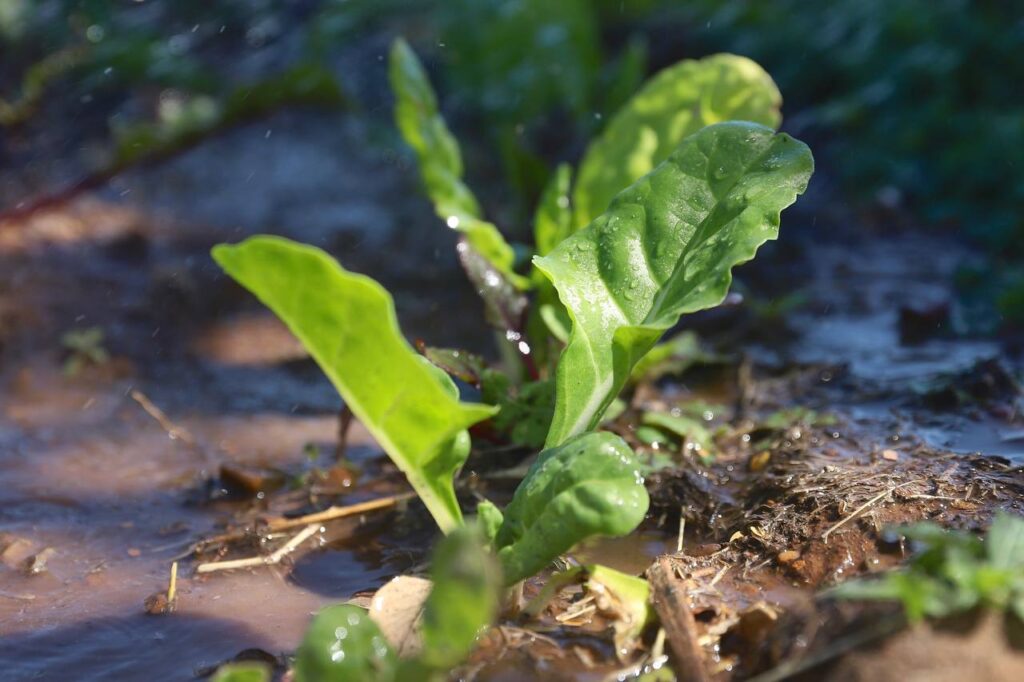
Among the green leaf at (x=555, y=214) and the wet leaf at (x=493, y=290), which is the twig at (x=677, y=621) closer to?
the wet leaf at (x=493, y=290)

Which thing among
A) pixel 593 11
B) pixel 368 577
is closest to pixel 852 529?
pixel 368 577

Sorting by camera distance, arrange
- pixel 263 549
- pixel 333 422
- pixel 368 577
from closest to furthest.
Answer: pixel 368 577
pixel 263 549
pixel 333 422

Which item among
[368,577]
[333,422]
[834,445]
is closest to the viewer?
[368,577]

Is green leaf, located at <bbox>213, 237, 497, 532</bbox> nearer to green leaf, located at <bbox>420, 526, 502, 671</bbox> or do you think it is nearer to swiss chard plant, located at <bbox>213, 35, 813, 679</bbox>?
swiss chard plant, located at <bbox>213, 35, 813, 679</bbox>

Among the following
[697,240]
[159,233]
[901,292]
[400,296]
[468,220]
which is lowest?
[901,292]

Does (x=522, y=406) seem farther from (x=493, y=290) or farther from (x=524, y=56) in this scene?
(x=524, y=56)

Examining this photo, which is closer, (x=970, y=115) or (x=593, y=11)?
(x=970, y=115)

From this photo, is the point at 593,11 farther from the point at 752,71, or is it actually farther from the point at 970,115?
the point at 752,71

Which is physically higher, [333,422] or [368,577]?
[368,577]
